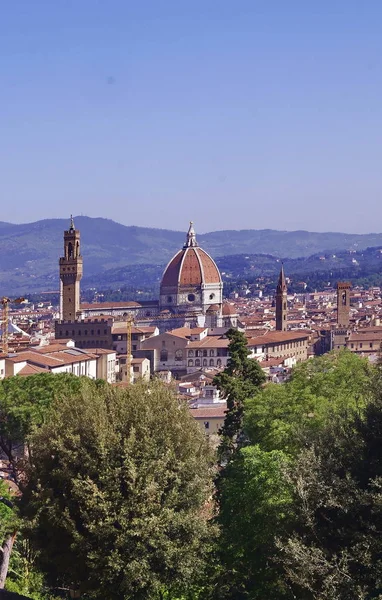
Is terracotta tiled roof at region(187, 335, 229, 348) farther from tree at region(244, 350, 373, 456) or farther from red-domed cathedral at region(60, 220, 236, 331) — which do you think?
tree at region(244, 350, 373, 456)

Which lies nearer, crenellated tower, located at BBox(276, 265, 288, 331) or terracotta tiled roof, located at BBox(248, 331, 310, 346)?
terracotta tiled roof, located at BBox(248, 331, 310, 346)

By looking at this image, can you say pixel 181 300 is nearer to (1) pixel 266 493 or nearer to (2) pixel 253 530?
(1) pixel 266 493

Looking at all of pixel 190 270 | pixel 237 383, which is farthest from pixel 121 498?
pixel 190 270

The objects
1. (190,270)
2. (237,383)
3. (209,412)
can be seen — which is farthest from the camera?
(190,270)

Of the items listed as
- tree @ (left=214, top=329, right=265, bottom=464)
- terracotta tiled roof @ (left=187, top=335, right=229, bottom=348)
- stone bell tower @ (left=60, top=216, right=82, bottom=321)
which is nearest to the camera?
tree @ (left=214, top=329, right=265, bottom=464)

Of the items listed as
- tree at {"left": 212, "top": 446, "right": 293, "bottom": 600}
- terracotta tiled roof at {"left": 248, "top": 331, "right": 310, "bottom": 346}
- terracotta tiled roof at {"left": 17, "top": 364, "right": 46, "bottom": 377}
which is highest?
tree at {"left": 212, "top": 446, "right": 293, "bottom": 600}

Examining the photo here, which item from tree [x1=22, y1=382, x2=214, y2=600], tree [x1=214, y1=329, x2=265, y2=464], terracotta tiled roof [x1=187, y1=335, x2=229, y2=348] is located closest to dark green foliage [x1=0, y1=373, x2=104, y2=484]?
tree [x1=214, y1=329, x2=265, y2=464]
